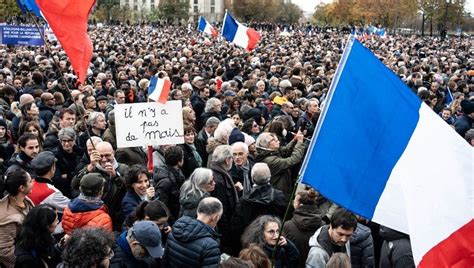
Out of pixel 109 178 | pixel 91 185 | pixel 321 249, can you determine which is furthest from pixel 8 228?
pixel 321 249

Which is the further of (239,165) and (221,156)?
(239,165)

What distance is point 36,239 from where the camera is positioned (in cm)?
409

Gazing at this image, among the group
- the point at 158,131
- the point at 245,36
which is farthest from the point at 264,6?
the point at 158,131

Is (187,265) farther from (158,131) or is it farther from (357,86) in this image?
(158,131)

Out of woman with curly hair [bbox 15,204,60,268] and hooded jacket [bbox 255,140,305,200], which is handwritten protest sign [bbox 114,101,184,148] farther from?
woman with curly hair [bbox 15,204,60,268]

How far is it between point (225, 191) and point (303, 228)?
47.0 inches

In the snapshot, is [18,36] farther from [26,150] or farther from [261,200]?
[261,200]

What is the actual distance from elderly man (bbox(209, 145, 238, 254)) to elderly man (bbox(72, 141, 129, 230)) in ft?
3.04

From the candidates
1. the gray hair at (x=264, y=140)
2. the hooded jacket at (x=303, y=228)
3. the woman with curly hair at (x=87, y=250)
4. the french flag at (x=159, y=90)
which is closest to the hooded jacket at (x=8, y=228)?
the woman with curly hair at (x=87, y=250)

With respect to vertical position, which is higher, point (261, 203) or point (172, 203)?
point (261, 203)

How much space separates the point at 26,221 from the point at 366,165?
2.43m

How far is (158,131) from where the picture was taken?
257 inches

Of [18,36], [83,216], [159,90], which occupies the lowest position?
[83,216]

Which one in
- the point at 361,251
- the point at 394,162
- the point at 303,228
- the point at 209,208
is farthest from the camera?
the point at 303,228
